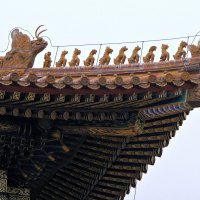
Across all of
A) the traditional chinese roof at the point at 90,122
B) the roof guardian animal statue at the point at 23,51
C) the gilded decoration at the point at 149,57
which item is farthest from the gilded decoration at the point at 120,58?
the roof guardian animal statue at the point at 23,51

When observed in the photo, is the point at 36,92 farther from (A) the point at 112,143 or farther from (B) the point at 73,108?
(A) the point at 112,143

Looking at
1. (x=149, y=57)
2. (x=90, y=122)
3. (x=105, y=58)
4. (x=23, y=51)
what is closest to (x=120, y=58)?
(x=105, y=58)

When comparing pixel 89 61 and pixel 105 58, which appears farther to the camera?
pixel 89 61

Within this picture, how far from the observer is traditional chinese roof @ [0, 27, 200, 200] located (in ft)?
26.0

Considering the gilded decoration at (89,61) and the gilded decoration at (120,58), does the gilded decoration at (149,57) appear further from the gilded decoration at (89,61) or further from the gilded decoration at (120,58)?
the gilded decoration at (89,61)

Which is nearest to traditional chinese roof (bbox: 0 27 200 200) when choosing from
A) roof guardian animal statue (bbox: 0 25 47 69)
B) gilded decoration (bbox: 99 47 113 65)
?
roof guardian animal statue (bbox: 0 25 47 69)

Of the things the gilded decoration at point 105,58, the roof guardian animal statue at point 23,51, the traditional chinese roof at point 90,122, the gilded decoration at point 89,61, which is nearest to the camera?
the traditional chinese roof at point 90,122

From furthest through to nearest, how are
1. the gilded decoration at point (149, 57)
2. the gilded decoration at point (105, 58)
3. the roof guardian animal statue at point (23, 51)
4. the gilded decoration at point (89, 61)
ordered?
the gilded decoration at point (89, 61) < the gilded decoration at point (105, 58) < the roof guardian animal statue at point (23, 51) < the gilded decoration at point (149, 57)

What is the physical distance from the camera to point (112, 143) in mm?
9430

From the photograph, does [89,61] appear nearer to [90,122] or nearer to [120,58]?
[120,58]

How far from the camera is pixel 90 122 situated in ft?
29.5

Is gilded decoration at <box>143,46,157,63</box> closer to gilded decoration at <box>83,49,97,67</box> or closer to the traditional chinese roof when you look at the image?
the traditional chinese roof

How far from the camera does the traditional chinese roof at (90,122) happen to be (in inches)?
312

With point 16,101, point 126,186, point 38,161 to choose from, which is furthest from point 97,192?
point 16,101
